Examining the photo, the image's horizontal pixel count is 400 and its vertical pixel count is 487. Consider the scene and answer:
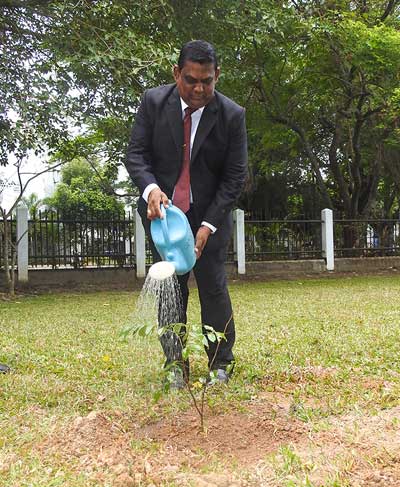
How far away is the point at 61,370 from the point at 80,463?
1725mm

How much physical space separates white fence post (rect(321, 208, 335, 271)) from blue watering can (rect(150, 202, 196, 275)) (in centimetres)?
1237

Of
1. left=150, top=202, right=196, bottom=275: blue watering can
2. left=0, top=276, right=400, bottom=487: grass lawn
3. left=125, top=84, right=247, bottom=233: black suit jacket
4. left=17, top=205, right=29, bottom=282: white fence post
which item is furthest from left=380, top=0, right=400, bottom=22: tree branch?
left=150, top=202, right=196, bottom=275: blue watering can

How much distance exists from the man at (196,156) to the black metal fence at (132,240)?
9030mm

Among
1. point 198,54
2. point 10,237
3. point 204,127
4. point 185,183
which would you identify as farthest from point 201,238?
point 10,237

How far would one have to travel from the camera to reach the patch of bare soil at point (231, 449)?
7.07 feet

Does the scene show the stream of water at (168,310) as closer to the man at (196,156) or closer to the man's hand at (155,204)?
the man at (196,156)

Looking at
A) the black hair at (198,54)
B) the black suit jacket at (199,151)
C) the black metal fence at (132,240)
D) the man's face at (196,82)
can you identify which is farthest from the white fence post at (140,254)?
the black hair at (198,54)

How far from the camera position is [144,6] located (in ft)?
30.8

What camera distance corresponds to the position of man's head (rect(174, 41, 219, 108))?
294 cm

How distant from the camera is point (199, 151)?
10.5 feet

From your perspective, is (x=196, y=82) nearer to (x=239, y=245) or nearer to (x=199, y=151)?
(x=199, y=151)

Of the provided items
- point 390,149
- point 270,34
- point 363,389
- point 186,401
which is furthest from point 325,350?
point 390,149

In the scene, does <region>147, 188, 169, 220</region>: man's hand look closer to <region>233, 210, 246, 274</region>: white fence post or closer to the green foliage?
<region>233, 210, 246, 274</region>: white fence post

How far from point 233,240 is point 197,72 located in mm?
11004
